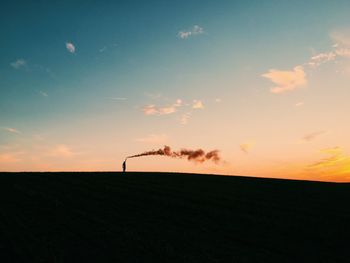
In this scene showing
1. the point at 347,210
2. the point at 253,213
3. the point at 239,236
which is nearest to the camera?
the point at 239,236

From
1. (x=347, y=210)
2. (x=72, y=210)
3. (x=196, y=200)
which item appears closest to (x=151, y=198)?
(x=196, y=200)

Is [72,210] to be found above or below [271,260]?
above

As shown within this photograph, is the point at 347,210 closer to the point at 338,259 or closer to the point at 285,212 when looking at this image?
the point at 285,212

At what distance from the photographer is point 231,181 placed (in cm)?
3522

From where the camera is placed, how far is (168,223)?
1794 cm

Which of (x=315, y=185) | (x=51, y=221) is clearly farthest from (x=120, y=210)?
(x=315, y=185)

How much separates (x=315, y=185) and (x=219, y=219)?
→ 1809 cm

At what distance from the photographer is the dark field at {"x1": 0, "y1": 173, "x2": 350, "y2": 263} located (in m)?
13.6

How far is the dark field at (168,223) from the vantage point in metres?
13.6

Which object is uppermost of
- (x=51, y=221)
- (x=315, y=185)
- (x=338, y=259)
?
(x=315, y=185)

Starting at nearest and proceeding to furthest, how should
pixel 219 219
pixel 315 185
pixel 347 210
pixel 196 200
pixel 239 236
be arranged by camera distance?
1. pixel 239 236
2. pixel 219 219
3. pixel 347 210
4. pixel 196 200
5. pixel 315 185

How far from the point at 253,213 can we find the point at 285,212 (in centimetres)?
213

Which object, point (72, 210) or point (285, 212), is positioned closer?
point (72, 210)

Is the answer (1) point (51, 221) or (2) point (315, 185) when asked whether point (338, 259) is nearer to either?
(1) point (51, 221)
